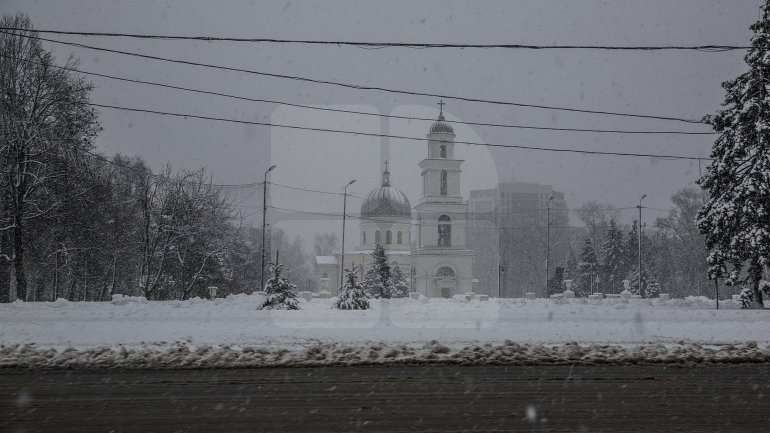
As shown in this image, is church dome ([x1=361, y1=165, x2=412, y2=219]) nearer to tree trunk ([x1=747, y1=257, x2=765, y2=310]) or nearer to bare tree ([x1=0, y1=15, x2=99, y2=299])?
bare tree ([x1=0, y1=15, x2=99, y2=299])

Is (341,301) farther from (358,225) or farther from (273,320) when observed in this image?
(358,225)

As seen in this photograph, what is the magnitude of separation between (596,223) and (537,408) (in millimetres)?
A: 94996

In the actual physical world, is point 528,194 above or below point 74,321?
above

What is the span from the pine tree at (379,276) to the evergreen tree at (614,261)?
32.3 meters

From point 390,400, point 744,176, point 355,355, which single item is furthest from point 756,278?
point 390,400

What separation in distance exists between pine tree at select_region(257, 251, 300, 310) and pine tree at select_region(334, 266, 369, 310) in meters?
2.90

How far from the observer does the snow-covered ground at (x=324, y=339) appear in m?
12.4

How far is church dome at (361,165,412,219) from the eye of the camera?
8725 centimetres

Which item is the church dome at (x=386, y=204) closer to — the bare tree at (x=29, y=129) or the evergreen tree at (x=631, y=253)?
the evergreen tree at (x=631, y=253)

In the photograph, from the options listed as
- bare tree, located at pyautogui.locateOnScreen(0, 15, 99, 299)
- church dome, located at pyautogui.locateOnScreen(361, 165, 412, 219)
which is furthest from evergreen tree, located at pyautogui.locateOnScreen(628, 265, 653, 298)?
bare tree, located at pyautogui.locateOnScreen(0, 15, 99, 299)

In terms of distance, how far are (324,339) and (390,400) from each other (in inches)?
262

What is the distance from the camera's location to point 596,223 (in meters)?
98.6

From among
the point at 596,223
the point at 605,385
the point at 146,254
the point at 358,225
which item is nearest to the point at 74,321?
the point at 605,385

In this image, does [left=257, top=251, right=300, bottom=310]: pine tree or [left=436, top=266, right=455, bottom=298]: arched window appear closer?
[left=257, top=251, right=300, bottom=310]: pine tree
